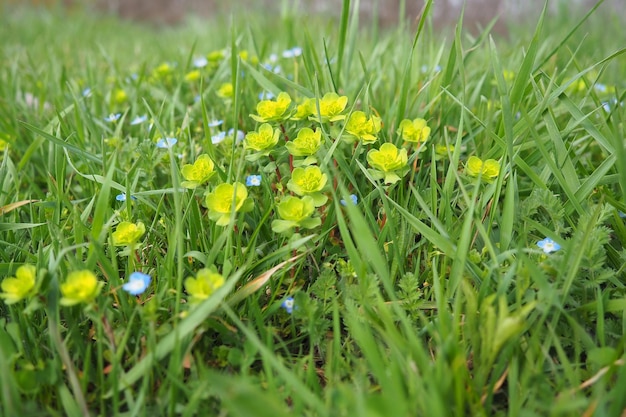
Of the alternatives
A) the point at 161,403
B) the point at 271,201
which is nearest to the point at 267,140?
the point at 271,201

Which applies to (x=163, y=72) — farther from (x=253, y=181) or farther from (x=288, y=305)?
(x=288, y=305)

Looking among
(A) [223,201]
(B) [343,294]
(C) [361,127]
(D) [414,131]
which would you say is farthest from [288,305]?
(D) [414,131]

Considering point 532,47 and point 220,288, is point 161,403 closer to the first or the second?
point 220,288

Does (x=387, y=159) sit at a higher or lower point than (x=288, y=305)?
higher

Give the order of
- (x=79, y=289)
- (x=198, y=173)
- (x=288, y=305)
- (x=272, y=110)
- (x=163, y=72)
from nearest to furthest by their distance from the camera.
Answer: (x=79, y=289) → (x=288, y=305) → (x=198, y=173) → (x=272, y=110) → (x=163, y=72)

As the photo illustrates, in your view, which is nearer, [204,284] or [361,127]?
[204,284]

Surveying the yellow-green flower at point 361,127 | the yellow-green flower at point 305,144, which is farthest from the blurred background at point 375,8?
the yellow-green flower at point 305,144
